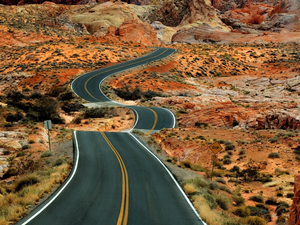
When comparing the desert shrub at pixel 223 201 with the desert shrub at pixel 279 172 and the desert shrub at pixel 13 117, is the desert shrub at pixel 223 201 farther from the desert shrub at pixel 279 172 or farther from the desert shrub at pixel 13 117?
the desert shrub at pixel 13 117

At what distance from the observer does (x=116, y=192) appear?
13852 mm

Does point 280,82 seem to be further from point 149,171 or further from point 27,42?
point 27,42

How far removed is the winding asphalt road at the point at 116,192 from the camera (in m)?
11.1

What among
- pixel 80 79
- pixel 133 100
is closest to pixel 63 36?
pixel 80 79

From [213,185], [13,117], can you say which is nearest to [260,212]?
[213,185]

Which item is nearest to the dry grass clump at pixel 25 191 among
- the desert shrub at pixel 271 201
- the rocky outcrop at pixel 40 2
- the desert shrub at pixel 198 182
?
the desert shrub at pixel 198 182

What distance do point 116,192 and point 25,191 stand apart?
4.29 meters

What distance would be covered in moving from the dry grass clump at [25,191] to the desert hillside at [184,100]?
0.17 feet

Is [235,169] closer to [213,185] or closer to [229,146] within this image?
[229,146]

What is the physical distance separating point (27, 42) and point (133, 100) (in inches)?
2135

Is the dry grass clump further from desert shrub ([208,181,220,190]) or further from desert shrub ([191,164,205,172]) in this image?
desert shrub ([191,164,205,172])

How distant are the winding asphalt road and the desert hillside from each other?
85 centimetres

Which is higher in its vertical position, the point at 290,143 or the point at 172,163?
the point at 290,143

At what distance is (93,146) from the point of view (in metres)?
23.5
